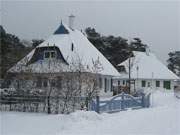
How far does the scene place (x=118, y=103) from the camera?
23.6m

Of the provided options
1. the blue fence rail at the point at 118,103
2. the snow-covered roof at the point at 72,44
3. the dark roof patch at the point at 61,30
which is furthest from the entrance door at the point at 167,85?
the blue fence rail at the point at 118,103

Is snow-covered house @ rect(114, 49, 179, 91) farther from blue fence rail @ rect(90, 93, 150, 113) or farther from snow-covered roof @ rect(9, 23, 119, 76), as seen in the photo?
blue fence rail @ rect(90, 93, 150, 113)

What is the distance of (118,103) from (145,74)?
130 ft

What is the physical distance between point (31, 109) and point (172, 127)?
10990 mm

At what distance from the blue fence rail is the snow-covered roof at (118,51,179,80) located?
33.8 metres

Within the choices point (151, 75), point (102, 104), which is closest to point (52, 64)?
point (102, 104)

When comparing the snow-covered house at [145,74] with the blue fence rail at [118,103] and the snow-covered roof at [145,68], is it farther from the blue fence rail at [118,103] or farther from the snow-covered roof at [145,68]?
the blue fence rail at [118,103]

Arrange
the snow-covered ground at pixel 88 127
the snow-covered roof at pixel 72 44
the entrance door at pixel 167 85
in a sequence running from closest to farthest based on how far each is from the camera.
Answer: the snow-covered ground at pixel 88 127
the snow-covered roof at pixel 72 44
the entrance door at pixel 167 85

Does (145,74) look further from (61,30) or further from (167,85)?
(61,30)

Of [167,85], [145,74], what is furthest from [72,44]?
[167,85]

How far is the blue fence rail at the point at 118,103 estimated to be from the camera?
20.9m

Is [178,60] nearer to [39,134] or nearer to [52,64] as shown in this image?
[52,64]

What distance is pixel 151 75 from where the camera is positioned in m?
62.4

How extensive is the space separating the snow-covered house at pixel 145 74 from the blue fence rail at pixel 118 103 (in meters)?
33.2
